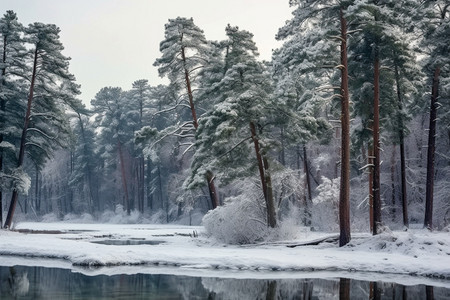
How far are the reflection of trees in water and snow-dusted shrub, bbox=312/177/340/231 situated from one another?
→ 2230cm

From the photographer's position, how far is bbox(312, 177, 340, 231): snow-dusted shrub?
34.8 metres

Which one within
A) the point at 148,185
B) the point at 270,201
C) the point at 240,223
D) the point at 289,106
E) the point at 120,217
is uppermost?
the point at 289,106

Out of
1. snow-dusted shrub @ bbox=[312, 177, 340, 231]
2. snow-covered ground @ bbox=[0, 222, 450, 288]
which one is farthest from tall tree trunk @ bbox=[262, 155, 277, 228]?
snow-dusted shrub @ bbox=[312, 177, 340, 231]

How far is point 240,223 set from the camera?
26.0m

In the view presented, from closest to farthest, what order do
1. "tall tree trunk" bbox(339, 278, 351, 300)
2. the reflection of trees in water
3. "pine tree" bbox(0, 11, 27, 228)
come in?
"tall tree trunk" bbox(339, 278, 351, 300), the reflection of trees in water, "pine tree" bbox(0, 11, 27, 228)

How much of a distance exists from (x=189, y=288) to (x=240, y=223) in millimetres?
11925

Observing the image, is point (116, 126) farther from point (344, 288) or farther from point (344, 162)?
point (344, 288)

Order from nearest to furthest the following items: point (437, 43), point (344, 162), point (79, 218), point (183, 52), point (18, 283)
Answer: point (18, 283) → point (344, 162) → point (437, 43) → point (183, 52) → point (79, 218)

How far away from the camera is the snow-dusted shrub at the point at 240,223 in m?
26.0

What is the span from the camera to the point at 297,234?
26750mm

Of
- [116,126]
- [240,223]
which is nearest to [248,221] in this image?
[240,223]

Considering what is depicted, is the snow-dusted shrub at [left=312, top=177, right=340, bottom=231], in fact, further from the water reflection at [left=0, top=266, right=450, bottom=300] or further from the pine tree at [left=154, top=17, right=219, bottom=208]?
the water reflection at [left=0, top=266, right=450, bottom=300]

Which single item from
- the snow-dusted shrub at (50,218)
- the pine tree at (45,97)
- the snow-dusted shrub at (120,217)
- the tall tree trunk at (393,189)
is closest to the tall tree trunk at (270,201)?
the tall tree trunk at (393,189)

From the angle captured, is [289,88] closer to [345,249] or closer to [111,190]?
[345,249]
